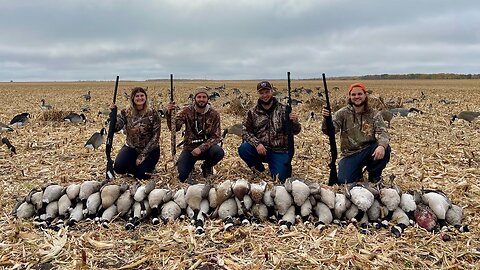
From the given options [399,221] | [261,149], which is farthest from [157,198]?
[399,221]

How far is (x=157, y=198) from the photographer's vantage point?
5.11 metres

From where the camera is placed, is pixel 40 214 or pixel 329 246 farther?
pixel 40 214

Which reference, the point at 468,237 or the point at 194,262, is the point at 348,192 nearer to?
the point at 468,237

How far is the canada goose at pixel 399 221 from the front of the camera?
4586 mm

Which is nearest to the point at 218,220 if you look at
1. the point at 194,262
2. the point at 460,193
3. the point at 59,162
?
the point at 194,262

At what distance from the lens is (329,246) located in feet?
14.1

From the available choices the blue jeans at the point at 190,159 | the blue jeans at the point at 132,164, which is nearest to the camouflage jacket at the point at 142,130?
the blue jeans at the point at 132,164

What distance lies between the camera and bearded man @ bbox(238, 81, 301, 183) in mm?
6613

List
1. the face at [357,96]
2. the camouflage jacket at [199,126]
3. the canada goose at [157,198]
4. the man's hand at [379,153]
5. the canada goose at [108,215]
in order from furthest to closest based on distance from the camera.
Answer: the camouflage jacket at [199,126]
the face at [357,96]
the man's hand at [379,153]
the canada goose at [157,198]
the canada goose at [108,215]

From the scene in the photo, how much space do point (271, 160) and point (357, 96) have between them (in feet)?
5.31

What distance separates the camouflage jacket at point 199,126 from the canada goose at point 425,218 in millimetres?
3130

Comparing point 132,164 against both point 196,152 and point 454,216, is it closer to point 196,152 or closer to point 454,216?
point 196,152

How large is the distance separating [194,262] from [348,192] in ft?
6.40

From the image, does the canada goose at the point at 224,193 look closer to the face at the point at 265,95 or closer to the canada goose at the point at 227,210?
the canada goose at the point at 227,210
